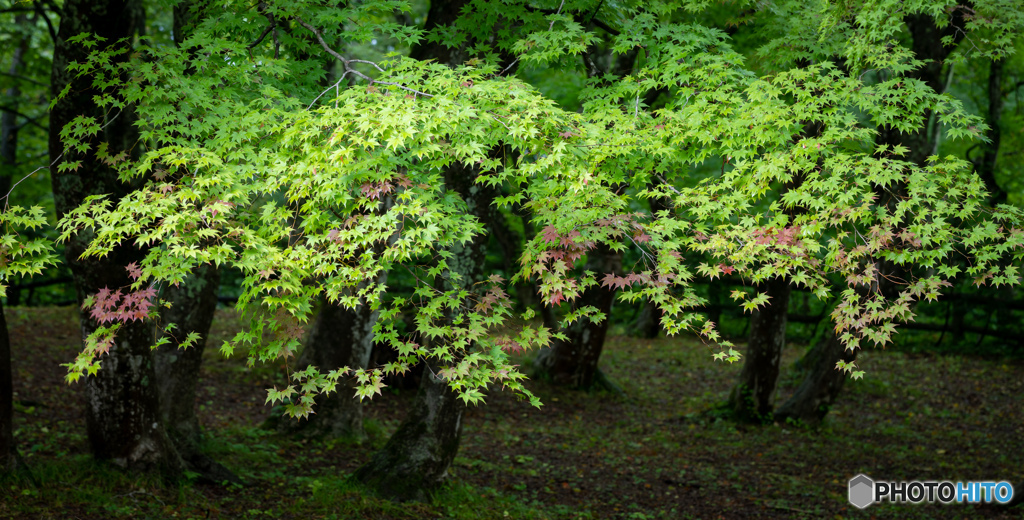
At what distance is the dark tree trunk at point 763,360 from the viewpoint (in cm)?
1238

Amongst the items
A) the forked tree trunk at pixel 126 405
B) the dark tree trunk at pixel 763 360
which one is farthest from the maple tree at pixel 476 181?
the dark tree trunk at pixel 763 360

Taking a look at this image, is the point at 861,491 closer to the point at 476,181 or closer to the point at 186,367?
the point at 476,181

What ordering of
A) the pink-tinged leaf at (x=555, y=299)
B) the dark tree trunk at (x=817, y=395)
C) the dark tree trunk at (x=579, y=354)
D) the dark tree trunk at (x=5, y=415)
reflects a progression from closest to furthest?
1. the pink-tinged leaf at (x=555, y=299)
2. the dark tree trunk at (x=5, y=415)
3. the dark tree trunk at (x=817, y=395)
4. the dark tree trunk at (x=579, y=354)

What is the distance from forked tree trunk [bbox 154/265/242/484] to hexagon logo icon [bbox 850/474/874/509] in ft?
25.5

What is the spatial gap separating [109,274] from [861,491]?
31.4 feet

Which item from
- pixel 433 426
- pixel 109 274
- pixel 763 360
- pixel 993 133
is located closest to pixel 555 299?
pixel 433 426

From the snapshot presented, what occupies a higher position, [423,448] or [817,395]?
[817,395]

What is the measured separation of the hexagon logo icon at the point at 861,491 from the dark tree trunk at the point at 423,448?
17.6 feet

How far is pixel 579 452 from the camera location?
11.0m

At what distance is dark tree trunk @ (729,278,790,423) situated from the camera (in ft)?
40.6

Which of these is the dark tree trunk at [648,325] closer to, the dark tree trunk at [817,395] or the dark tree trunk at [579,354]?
the dark tree trunk at [579,354]

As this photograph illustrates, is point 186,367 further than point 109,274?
Yes

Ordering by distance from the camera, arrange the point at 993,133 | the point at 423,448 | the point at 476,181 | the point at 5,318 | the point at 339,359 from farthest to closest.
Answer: the point at 993,133 < the point at 339,359 < the point at 5,318 < the point at 423,448 < the point at 476,181

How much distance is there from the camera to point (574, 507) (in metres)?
8.72
